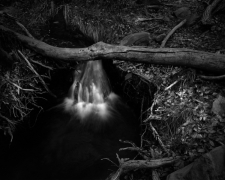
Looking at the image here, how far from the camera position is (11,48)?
4680 millimetres

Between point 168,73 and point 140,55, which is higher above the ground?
A: point 140,55

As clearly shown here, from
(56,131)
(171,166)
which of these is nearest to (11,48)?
(56,131)

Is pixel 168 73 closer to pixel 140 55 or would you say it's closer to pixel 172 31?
pixel 140 55

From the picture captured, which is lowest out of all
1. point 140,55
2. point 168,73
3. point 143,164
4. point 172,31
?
point 143,164

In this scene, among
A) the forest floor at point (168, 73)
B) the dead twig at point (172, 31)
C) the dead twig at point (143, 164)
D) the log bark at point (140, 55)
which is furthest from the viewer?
A: the dead twig at point (172, 31)

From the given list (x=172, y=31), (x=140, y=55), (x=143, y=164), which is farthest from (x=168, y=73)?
(x=143, y=164)

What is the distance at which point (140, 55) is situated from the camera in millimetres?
4656

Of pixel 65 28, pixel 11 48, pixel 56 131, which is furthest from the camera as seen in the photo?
pixel 65 28

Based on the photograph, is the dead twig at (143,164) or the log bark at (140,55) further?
the log bark at (140,55)

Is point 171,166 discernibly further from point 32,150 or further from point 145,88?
point 32,150

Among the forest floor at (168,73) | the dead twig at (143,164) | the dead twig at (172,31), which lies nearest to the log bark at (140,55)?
the forest floor at (168,73)

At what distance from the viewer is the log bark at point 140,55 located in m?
4.13

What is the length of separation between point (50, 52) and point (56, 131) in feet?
7.28

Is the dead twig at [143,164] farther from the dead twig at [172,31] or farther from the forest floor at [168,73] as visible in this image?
the dead twig at [172,31]
